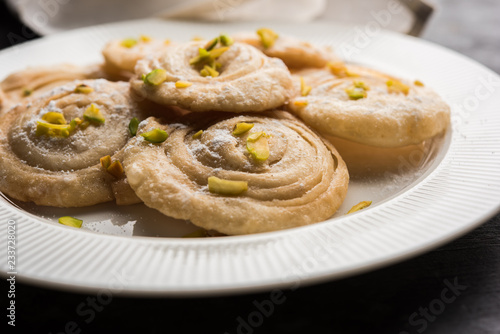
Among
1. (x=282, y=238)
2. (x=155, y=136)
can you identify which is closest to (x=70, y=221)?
(x=155, y=136)

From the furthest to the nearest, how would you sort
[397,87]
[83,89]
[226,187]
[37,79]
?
[37,79] → [397,87] → [83,89] → [226,187]

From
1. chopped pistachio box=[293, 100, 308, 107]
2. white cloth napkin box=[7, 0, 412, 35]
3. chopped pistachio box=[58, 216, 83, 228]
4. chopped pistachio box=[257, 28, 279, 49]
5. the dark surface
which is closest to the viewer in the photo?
the dark surface

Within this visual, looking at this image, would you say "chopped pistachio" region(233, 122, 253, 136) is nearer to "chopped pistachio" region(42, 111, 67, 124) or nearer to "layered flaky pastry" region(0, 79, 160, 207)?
"layered flaky pastry" region(0, 79, 160, 207)

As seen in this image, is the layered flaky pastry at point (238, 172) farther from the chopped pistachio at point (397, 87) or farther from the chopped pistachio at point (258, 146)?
the chopped pistachio at point (397, 87)

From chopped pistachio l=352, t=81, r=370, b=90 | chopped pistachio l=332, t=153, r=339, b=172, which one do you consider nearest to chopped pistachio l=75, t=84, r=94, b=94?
chopped pistachio l=332, t=153, r=339, b=172

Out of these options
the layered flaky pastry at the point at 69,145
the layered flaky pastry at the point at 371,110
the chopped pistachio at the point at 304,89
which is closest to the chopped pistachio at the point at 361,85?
the layered flaky pastry at the point at 371,110

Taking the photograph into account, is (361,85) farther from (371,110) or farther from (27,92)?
(27,92)
